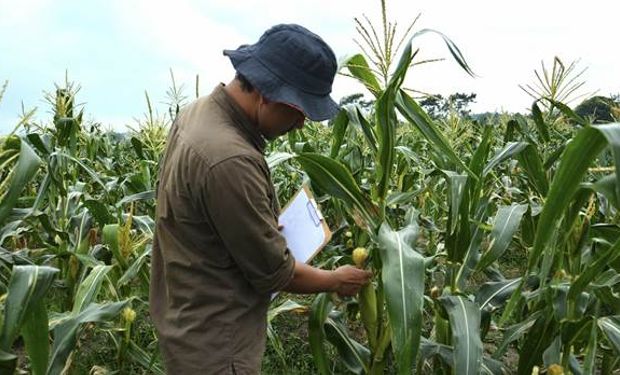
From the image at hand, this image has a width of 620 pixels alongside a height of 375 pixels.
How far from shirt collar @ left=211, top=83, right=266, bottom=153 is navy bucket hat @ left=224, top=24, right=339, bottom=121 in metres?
0.11

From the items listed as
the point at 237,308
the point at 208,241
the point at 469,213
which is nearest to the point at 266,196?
the point at 208,241

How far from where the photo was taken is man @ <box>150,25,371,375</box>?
1733 millimetres

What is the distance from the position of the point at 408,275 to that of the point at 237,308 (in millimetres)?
526

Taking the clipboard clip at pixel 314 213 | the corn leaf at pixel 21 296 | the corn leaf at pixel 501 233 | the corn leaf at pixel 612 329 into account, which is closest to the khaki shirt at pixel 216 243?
the clipboard clip at pixel 314 213

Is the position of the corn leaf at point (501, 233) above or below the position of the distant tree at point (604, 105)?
below

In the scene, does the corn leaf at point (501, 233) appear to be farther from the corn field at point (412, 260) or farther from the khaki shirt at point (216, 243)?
the khaki shirt at point (216, 243)

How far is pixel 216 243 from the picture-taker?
6.14ft

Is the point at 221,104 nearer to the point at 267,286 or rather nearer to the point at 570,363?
the point at 267,286

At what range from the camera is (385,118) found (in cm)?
201

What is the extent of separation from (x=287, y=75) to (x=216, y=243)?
1.75 feet

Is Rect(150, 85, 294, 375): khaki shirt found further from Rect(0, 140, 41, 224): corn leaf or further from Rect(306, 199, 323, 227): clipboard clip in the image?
Rect(0, 140, 41, 224): corn leaf

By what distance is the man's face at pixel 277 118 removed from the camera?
1795 millimetres

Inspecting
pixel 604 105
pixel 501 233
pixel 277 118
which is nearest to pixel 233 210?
pixel 277 118

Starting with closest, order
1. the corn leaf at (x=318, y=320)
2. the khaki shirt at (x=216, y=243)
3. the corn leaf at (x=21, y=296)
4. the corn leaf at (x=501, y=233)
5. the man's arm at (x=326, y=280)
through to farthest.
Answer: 1. the corn leaf at (x=21, y=296)
2. the khaki shirt at (x=216, y=243)
3. the man's arm at (x=326, y=280)
4. the corn leaf at (x=501, y=233)
5. the corn leaf at (x=318, y=320)
